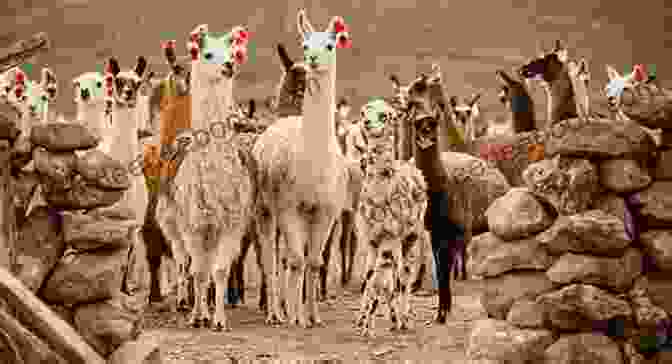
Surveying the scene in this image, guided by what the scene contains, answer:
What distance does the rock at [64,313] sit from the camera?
495 cm

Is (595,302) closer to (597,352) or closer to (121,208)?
(597,352)

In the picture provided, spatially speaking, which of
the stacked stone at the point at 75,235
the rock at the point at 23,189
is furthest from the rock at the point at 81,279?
the rock at the point at 23,189

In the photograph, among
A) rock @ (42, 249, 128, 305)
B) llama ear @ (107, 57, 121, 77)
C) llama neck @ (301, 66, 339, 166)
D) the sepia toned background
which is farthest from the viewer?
the sepia toned background

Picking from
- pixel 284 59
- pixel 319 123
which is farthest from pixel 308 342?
pixel 284 59

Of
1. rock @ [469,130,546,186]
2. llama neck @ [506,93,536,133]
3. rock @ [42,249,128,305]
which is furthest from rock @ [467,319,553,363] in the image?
llama neck @ [506,93,536,133]

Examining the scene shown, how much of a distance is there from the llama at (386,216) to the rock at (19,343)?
3.44 meters

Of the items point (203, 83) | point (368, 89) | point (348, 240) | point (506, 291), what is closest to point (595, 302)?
point (506, 291)

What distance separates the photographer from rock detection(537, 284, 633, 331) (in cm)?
525

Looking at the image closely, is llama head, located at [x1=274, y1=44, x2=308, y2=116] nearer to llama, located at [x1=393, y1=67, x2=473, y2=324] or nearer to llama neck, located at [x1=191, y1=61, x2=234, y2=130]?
llama neck, located at [x1=191, y1=61, x2=234, y2=130]

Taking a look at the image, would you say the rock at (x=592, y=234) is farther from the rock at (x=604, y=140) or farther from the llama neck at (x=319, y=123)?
the llama neck at (x=319, y=123)

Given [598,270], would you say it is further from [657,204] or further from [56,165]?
[56,165]

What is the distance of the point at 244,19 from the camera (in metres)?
21.7

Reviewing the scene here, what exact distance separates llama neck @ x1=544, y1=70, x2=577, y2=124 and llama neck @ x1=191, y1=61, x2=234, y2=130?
8.52 feet

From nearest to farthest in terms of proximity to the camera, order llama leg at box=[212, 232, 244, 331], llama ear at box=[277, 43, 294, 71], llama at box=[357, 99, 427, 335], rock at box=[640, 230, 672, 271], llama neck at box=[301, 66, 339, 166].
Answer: rock at box=[640, 230, 672, 271] < llama at box=[357, 99, 427, 335] < llama leg at box=[212, 232, 244, 331] < llama neck at box=[301, 66, 339, 166] < llama ear at box=[277, 43, 294, 71]
